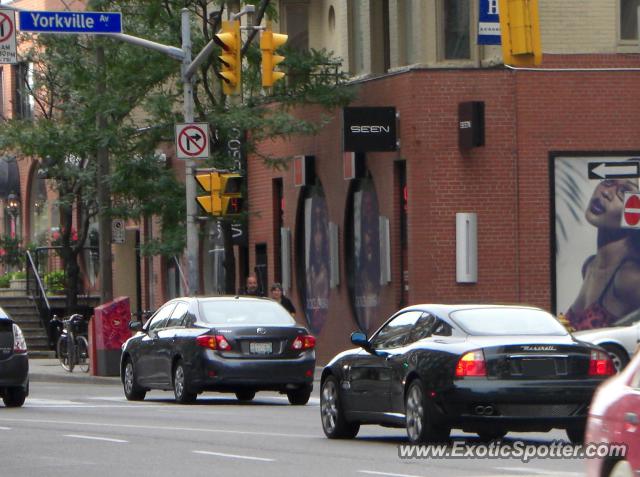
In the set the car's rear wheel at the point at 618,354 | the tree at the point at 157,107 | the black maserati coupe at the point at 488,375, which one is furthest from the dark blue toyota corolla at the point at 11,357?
the tree at the point at 157,107

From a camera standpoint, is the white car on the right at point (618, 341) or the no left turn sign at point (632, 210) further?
the white car on the right at point (618, 341)

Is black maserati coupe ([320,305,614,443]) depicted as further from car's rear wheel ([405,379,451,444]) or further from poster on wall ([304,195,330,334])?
poster on wall ([304,195,330,334])

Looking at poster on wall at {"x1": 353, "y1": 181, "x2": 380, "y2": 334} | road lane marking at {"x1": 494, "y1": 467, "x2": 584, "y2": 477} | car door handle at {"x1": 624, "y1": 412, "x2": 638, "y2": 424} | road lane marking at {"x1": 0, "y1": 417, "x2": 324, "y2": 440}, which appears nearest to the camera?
car door handle at {"x1": 624, "y1": 412, "x2": 638, "y2": 424}

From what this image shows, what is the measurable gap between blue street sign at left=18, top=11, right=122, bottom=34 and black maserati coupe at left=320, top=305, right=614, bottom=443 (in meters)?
10.9

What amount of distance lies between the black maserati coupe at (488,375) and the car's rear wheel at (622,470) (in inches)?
227

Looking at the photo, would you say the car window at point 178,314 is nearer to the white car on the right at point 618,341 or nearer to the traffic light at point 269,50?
the traffic light at point 269,50

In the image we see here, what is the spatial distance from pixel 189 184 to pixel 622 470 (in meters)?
21.0

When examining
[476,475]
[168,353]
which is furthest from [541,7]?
[476,475]

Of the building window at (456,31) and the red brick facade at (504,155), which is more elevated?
the building window at (456,31)

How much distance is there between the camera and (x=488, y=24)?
1122 inches

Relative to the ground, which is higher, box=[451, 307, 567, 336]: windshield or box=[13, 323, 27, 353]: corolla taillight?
box=[451, 307, 567, 336]: windshield

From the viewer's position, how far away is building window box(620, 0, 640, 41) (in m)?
31.4

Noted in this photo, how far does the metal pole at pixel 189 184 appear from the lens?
29.2 metres

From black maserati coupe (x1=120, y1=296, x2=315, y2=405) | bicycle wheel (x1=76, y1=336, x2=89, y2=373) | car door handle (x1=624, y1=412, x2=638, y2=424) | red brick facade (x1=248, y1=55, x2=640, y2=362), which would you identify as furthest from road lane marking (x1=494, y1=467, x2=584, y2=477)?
bicycle wheel (x1=76, y1=336, x2=89, y2=373)
